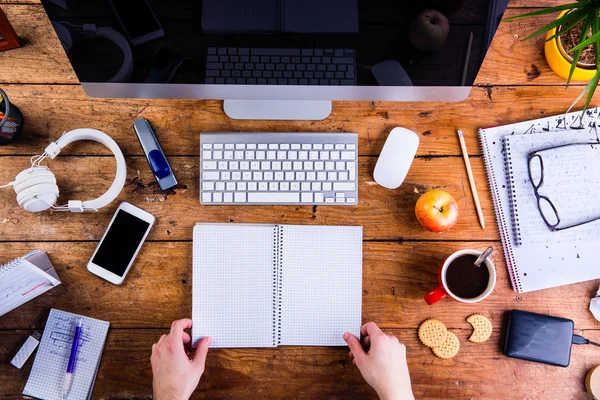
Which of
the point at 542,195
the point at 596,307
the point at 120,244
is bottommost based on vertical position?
the point at 596,307

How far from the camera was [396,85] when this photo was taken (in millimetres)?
855

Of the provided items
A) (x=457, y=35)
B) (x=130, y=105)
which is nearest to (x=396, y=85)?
(x=457, y=35)

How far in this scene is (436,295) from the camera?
0.88 metres

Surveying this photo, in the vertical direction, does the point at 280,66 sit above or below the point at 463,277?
above

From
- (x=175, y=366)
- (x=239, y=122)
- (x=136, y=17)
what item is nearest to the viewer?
(x=136, y=17)

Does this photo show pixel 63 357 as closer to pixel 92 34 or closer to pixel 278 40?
pixel 92 34

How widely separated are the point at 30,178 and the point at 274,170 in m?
0.48

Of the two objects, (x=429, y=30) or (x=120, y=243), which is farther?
(x=120, y=243)

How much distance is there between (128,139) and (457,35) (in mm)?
692

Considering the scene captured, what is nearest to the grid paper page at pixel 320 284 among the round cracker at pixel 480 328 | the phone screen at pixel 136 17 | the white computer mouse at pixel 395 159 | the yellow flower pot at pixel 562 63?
the white computer mouse at pixel 395 159

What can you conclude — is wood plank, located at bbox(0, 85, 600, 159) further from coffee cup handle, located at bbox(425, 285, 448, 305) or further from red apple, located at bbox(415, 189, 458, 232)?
coffee cup handle, located at bbox(425, 285, 448, 305)

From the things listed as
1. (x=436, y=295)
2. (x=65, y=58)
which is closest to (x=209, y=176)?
(x=65, y=58)

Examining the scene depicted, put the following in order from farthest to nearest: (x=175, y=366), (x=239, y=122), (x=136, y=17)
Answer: (x=239, y=122), (x=175, y=366), (x=136, y=17)

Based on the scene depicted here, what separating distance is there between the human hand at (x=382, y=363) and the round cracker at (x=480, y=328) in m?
0.16
